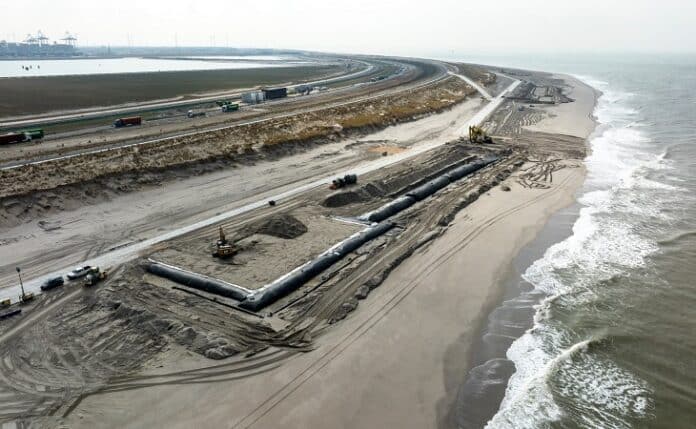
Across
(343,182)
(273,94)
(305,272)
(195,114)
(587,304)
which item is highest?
(273,94)

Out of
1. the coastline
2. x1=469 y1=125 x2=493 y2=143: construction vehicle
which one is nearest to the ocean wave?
the coastline

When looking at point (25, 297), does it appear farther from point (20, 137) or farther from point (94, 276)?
point (20, 137)

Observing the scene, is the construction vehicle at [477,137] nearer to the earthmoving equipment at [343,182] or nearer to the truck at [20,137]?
the earthmoving equipment at [343,182]

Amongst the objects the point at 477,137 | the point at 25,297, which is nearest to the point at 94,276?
the point at 25,297

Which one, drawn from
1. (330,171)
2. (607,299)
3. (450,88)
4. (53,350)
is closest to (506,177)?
(330,171)

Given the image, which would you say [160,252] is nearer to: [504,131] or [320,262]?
[320,262]

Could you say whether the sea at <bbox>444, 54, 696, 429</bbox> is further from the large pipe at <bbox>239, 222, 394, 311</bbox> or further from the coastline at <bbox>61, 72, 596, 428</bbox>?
the large pipe at <bbox>239, 222, 394, 311</bbox>
